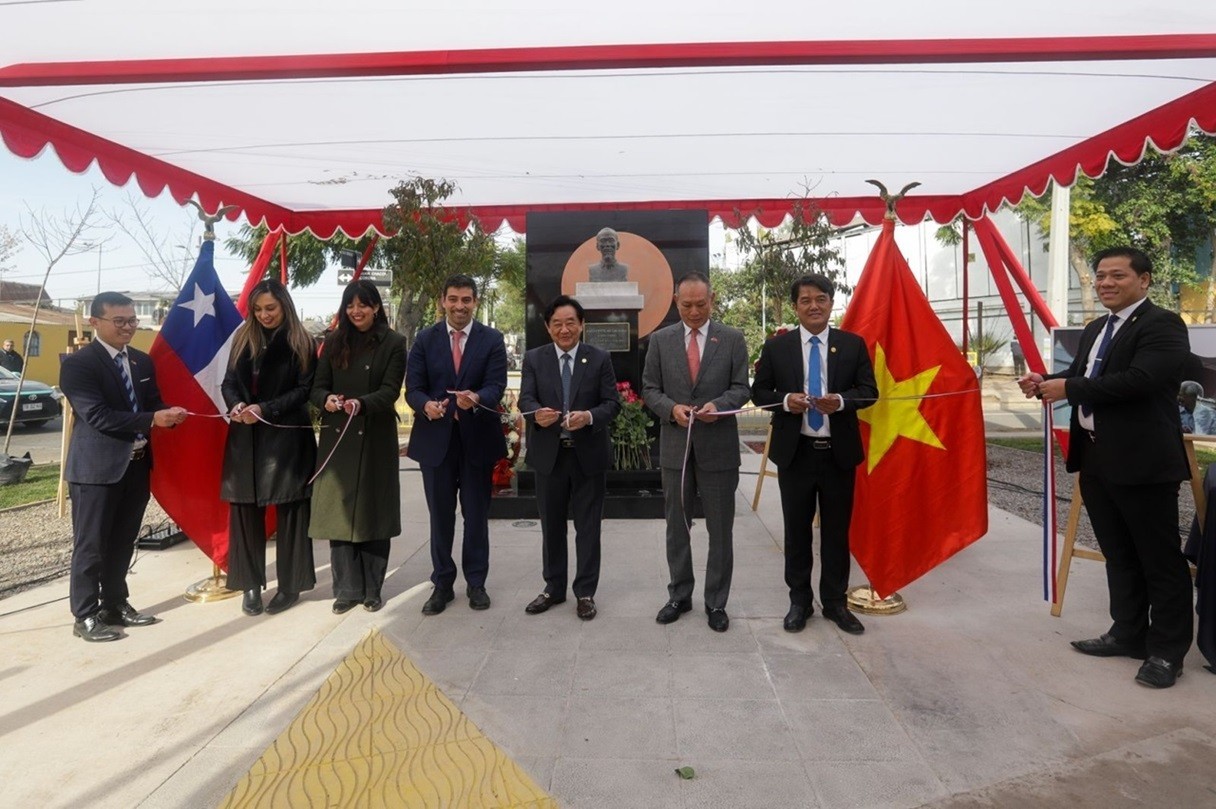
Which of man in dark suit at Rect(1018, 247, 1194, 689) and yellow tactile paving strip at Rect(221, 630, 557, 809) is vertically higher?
man in dark suit at Rect(1018, 247, 1194, 689)

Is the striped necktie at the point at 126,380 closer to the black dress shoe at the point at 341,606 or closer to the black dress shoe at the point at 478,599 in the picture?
the black dress shoe at the point at 341,606

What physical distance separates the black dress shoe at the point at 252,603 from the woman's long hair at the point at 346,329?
4.17 ft

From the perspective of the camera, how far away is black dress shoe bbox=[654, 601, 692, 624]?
356 centimetres

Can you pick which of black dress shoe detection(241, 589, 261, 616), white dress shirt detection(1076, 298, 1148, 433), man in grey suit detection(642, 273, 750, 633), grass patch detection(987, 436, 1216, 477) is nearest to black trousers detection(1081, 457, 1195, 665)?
white dress shirt detection(1076, 298, 1148, 433)

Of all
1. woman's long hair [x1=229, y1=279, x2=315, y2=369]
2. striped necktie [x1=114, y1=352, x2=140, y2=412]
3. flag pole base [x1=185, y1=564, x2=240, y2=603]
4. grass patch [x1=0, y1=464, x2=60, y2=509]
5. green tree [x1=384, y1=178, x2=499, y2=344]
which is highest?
green tree [x1=384, y1=178, x2=499, y2=344]

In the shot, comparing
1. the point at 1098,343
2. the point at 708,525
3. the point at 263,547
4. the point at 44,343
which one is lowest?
the point at 263,547

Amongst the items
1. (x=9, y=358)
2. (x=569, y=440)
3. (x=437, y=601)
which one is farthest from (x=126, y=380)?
(x=9, y=358)

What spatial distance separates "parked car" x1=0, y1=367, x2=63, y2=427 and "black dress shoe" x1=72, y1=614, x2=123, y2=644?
12069mm

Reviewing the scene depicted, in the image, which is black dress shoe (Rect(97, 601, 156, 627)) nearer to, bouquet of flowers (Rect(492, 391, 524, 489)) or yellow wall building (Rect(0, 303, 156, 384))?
bouquet of flowers (Rect(492, 391, 524, 489))

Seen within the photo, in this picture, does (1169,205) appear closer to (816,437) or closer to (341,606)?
(816,437)

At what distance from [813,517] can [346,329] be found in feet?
8.28

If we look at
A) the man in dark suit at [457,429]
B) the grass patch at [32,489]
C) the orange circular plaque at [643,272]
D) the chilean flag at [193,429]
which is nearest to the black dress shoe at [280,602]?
the chilean flag at [193,429]

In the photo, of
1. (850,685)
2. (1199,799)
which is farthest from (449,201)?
(1199,799)

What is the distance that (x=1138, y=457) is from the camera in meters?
2.93
